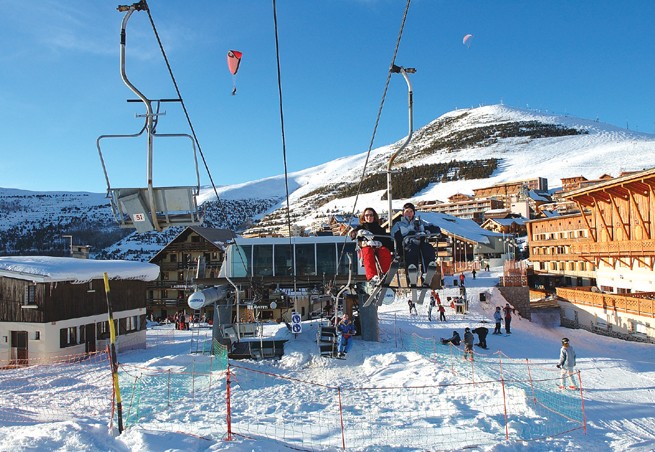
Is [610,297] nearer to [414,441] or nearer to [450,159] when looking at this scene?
[414,441]

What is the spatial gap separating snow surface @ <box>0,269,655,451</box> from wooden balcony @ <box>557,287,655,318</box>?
2338mm

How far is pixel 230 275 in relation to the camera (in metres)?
19.6

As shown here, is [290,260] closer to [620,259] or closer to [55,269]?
[55,269]

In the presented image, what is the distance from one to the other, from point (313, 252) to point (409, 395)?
8.72 m

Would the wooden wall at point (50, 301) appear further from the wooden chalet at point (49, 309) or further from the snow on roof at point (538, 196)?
the snow on roof at point (538, 196)

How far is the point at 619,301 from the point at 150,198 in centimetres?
2752

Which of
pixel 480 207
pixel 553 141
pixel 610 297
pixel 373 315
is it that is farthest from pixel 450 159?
pixel 373 315

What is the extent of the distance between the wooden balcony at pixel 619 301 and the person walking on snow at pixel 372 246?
20.7 meters

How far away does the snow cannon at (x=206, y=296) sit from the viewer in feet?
55.7

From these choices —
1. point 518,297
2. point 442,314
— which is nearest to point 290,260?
point 442,314

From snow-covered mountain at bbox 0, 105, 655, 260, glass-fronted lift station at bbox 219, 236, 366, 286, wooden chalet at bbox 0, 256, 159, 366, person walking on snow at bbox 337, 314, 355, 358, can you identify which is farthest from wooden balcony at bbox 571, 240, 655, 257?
snow-covered mountain at bbox 0, 105, 655, 260

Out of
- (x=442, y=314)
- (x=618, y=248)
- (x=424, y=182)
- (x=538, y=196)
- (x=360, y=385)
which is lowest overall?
(x=360, y=385)

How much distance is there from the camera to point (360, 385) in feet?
46.7

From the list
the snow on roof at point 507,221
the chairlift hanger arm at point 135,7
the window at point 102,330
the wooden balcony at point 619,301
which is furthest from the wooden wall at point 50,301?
the snow on roof at point 507,221
